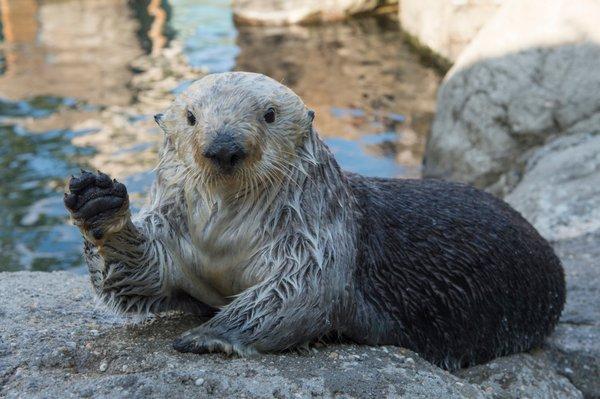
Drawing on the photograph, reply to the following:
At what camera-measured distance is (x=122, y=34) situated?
57.8 ft

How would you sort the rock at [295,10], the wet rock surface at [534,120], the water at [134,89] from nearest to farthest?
1. the wet rock surface at [534,120]
2. the water at [134,89]
3. the rock at [295,10]

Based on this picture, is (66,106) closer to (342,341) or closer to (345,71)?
(345,71)

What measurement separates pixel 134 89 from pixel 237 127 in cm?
1044

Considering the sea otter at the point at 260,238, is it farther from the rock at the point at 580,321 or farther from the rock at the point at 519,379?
the rock at the point at 580,321

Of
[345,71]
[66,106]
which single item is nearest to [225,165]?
[66,106]

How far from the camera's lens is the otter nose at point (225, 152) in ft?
11.6

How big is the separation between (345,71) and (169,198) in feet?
35.9

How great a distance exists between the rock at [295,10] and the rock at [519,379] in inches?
534

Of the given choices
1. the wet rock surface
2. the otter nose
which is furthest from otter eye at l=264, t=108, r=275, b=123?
the wet rock surface

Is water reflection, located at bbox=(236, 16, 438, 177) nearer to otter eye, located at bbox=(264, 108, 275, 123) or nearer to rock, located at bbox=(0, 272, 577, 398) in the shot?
rock, located at bbox=(0, 272, 577, 398)

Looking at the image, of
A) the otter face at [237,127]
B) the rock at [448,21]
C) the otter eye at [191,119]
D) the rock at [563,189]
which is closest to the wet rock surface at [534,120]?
the rock at [563,189]

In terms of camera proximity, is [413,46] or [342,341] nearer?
[342,341]

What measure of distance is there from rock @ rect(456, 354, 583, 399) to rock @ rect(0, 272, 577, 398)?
2.35 feet

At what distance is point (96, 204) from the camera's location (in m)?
3.61
